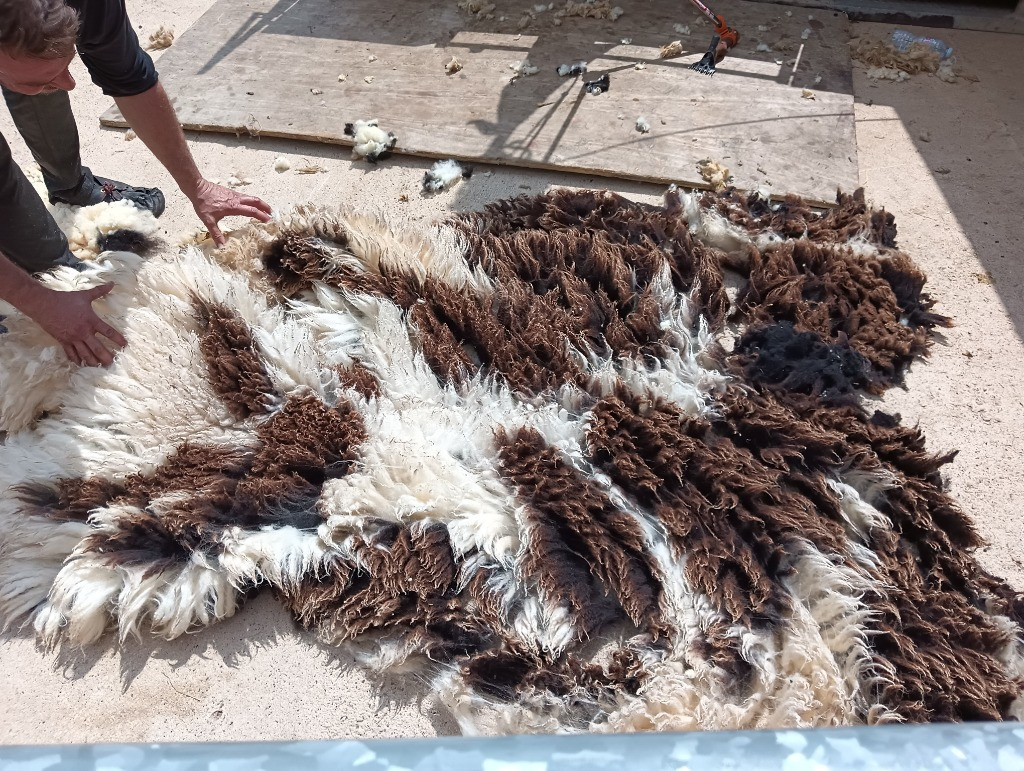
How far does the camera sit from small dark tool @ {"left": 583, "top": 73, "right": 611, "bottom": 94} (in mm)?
3398

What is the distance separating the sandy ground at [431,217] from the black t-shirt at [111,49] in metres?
0.71

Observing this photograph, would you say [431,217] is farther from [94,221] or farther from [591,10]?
[591,10]

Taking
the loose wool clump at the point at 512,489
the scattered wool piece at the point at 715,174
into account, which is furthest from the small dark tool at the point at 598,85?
the loose wool clump at the point at 512,489

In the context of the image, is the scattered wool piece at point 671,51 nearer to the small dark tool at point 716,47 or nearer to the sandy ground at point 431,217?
the small dark tool at point 716,47

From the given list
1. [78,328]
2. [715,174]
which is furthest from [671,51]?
[78,328]

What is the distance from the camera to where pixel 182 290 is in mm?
2100

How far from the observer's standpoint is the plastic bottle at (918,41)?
3615mm

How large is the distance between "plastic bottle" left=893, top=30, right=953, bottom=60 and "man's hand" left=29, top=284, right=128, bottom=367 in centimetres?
389

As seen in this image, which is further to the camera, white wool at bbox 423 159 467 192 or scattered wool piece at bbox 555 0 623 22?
scattered wool piece at bbox 555 0 623 22

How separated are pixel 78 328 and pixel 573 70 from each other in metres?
2.57

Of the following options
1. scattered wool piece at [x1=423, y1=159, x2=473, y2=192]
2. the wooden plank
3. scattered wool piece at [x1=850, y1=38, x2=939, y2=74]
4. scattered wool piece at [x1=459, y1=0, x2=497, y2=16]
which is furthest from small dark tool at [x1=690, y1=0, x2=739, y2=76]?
scattered wool piece at [x1=423, y1=159, x2=473, y2=192]

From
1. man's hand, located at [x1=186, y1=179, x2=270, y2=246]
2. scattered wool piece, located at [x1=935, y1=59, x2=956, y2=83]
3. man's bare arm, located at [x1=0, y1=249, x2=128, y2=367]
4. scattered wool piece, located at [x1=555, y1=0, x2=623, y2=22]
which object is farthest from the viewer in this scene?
scattered wool piece, located at [x1=555, y1=0, x2=623, y2=22]

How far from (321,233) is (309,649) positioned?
4.10 feet

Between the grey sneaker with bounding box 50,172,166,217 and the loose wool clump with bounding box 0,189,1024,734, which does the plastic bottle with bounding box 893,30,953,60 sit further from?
the grey sneaker with bounding box 50,172,166,217
